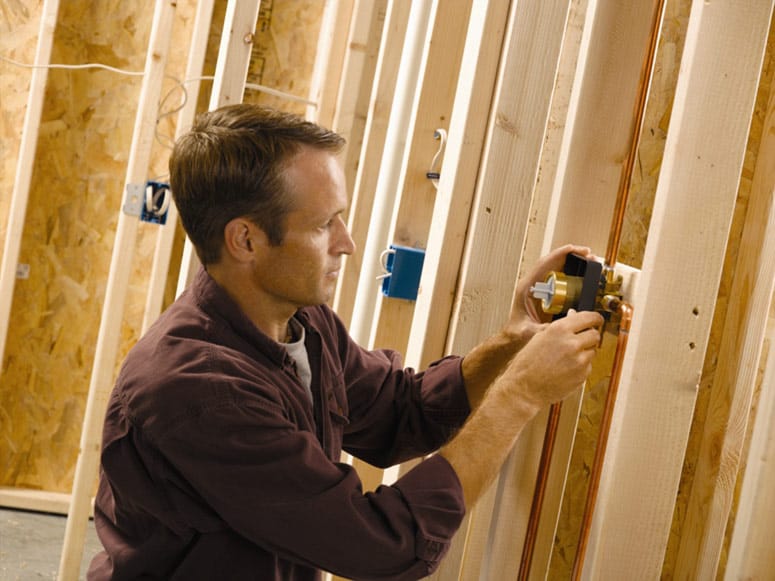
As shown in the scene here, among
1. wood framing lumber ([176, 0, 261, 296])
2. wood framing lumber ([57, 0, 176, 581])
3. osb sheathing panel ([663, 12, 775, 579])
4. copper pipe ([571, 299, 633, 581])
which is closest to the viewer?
copper pipe ([571, 299, 633, 581])

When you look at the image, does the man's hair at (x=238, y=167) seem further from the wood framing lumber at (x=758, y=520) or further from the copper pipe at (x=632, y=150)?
the wood framing lumber at (x=758, y=520)

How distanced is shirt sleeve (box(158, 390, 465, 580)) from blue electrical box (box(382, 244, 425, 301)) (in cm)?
71

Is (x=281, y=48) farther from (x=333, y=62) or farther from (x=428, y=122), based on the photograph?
(x=428, y=122)

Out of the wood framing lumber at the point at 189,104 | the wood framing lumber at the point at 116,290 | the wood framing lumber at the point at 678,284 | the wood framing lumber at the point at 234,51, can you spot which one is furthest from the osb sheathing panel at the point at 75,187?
the wood framing lumber at the point at 678,284

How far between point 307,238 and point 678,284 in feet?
2.06

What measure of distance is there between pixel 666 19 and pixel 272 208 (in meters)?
1.34

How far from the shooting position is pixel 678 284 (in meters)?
1.25

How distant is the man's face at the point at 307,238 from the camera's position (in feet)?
5.26

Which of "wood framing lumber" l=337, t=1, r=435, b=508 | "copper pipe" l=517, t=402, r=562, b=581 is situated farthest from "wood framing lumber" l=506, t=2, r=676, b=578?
"wood framing lumber" l=337, t=1, r=435, b=508

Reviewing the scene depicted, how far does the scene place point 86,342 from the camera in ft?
13.3

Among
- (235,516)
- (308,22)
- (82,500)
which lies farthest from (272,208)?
(308,22)

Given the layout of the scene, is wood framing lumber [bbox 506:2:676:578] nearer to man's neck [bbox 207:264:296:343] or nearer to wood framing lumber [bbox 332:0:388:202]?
man's neck [bbox 207:264:296:343]

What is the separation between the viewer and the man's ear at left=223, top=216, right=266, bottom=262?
5.31ft

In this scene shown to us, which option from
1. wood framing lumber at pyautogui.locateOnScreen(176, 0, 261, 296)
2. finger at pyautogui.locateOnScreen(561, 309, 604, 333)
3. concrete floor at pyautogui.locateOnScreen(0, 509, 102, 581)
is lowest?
concrete floor at pyautogui.locateOnScreen(0, 509, 102, 581)
